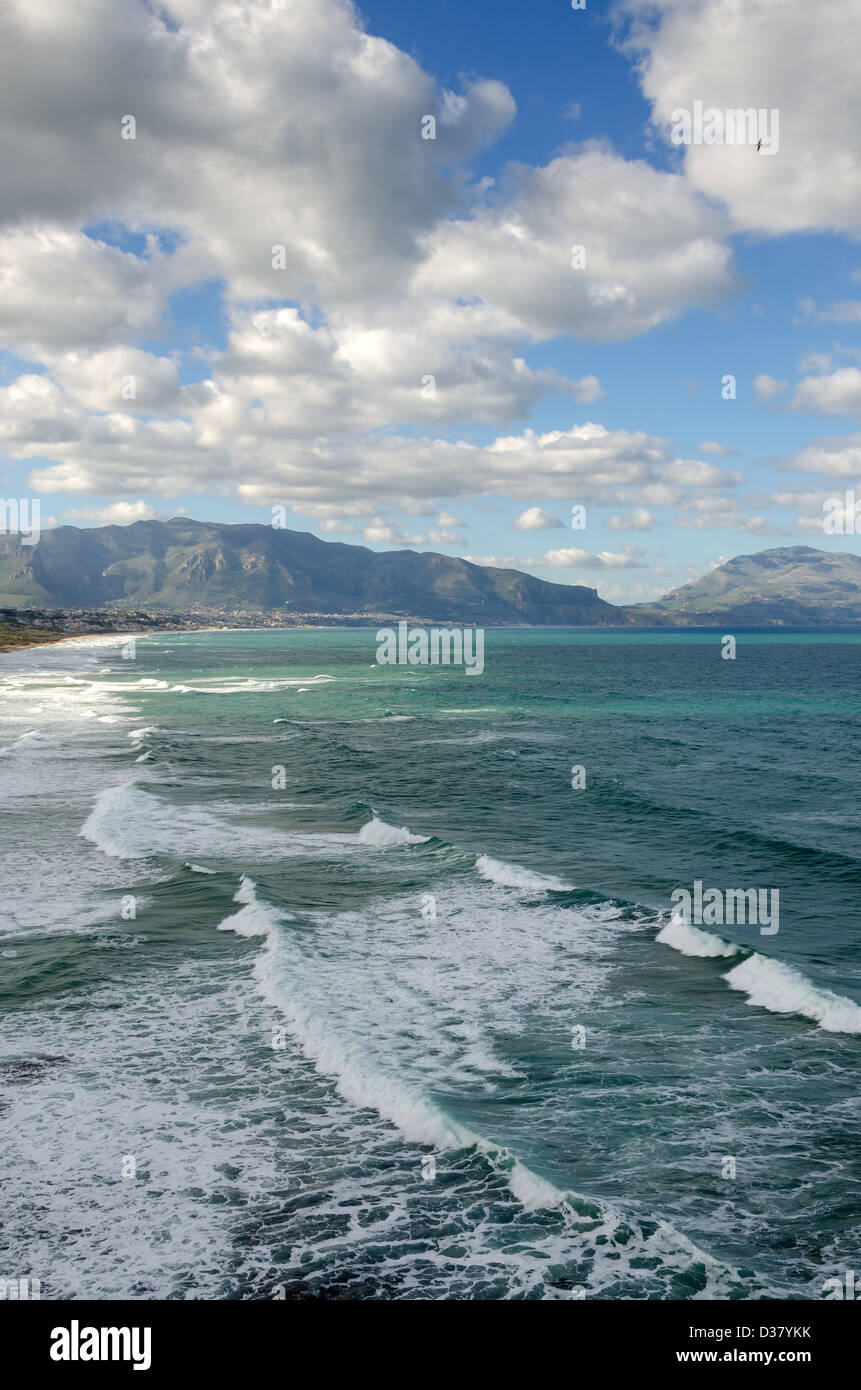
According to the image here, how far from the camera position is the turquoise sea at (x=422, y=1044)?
11.0 metres

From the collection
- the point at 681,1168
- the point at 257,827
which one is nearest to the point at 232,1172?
the point at 681,1168

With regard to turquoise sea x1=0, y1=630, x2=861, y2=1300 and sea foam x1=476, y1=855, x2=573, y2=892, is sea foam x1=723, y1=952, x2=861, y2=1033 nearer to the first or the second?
turquoise sea x1=0, y1=630, x2=861, y2=1300

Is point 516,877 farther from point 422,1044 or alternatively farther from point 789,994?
point 422,1044

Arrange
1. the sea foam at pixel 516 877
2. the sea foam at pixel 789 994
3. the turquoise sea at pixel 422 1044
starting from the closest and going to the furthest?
the turquoise sea at pixel 422 1044, the sea foam at pixel 789 994, the sea foam at pixel 516 877

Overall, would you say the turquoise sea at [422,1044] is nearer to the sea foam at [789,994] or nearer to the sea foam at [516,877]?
the sea foam at [789,994]

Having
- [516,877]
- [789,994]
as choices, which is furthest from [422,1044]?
[516,877]

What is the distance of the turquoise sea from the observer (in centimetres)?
1099

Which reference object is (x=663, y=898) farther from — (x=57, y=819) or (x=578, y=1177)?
(x=57, y=819)

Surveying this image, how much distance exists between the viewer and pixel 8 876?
26.5 meters

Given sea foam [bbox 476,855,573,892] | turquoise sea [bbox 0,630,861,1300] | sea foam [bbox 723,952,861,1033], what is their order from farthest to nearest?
sea foam [bbox 476,855,573,892] < sea foam [bbox 723,952,861,1033] < turquoise sea [bbox 0,630,861,1300]

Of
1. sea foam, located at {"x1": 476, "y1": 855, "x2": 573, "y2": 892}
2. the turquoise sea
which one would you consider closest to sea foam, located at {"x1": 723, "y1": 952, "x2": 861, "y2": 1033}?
the turquoise sea

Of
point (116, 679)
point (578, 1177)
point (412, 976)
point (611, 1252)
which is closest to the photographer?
point (611, 1252)

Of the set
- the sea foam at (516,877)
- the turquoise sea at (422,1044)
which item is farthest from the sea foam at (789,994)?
the sea foam at (516,877)

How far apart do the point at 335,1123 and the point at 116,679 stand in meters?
99.4
